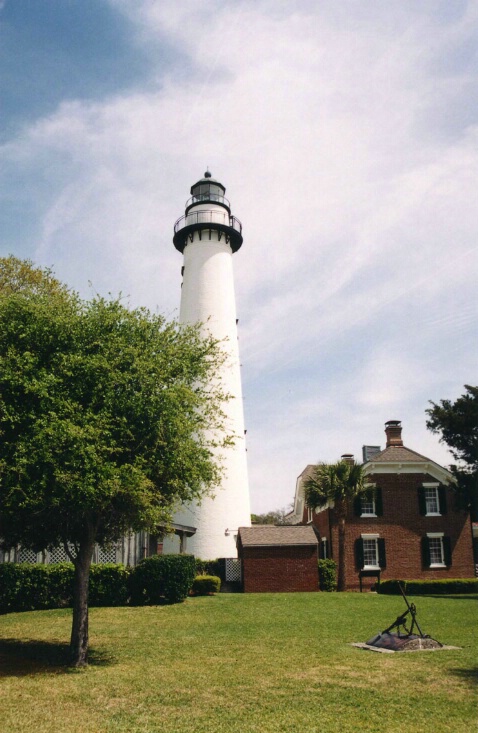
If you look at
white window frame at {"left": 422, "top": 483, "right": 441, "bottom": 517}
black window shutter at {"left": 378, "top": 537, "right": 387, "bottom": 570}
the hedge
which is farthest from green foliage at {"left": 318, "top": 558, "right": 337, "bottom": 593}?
the hedge

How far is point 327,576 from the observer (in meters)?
29.5

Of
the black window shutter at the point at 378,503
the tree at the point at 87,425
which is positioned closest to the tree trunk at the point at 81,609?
the tree at the point at 87,425

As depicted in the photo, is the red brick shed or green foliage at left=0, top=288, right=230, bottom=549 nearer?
green foliage at left=0, top=288, right=230, bottom=549

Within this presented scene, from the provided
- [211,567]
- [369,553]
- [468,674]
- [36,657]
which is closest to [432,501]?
[369,553]

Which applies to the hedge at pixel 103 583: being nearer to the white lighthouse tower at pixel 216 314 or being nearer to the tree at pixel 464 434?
the white lighthouse tower at pixel 216 314

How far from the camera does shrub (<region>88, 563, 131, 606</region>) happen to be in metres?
21.5

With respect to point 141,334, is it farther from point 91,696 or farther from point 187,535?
point 187,535

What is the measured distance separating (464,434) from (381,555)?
834cm

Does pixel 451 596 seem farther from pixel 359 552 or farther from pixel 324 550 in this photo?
pixel 324 550

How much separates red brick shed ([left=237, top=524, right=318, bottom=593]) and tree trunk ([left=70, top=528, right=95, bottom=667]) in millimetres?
16346

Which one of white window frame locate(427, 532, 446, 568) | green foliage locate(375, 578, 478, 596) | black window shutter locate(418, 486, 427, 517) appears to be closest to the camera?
green foliage locate(375, 578, 478, 596)

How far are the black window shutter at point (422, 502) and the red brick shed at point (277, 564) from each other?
26.3 feet

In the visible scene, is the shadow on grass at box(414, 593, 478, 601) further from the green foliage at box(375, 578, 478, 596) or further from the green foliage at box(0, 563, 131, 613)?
the green foliage at box(0, 563, 131, 613)

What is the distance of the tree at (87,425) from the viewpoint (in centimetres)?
1135
